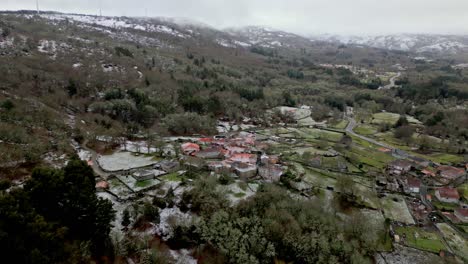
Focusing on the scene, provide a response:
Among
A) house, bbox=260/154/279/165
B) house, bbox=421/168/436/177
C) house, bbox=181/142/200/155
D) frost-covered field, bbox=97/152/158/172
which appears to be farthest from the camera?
house, bbox=181/142/200/155

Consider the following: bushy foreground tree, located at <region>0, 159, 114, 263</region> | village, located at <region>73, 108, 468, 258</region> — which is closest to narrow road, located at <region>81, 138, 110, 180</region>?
village, located at <region>73, 108, 468, 258</region>

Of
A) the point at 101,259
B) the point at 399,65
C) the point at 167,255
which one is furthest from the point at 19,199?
the point at 399,65

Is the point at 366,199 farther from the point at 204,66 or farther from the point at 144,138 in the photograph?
the point at 204,66

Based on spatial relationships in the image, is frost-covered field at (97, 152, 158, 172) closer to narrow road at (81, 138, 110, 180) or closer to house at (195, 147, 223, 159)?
narrow road at (81, 138, 110, 180)

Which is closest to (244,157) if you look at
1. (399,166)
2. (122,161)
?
(122,161)

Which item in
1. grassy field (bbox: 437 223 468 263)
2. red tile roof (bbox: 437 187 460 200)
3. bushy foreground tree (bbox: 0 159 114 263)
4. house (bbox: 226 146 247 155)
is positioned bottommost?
house (bbox: 226 146 247 155)

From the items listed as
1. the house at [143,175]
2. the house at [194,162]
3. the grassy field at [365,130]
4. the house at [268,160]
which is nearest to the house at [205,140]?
the house at [194,162]

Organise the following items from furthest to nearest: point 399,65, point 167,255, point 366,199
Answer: point 399,65
point 366,199
point 167,255
